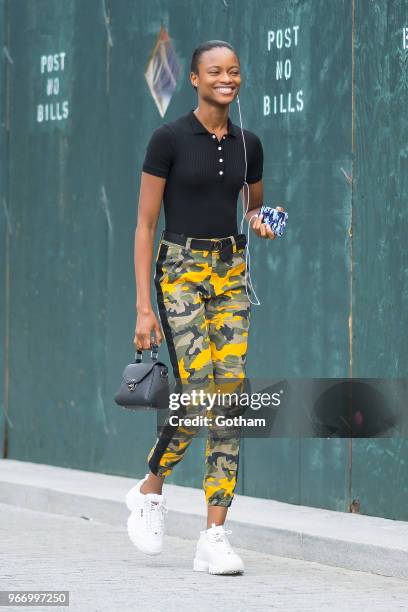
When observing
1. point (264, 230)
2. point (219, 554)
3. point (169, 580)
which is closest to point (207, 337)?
point (264, 230)

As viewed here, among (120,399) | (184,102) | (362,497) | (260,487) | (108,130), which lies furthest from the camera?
(108,130)

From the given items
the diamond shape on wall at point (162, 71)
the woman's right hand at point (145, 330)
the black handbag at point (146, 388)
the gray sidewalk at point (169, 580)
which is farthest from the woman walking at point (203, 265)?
the diamond shape on wall at point (162, 71)

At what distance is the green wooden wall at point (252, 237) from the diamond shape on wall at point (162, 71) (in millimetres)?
57

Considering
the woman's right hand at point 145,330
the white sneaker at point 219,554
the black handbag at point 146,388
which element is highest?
the woman's right hand at point 145,330

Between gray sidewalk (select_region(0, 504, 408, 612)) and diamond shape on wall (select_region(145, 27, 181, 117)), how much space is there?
264cm

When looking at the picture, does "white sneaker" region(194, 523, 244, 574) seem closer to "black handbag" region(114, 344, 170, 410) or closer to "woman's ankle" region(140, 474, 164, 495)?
"woman's ankle" region(140, 474, 164, 495)

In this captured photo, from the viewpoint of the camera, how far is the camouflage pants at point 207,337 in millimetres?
6949

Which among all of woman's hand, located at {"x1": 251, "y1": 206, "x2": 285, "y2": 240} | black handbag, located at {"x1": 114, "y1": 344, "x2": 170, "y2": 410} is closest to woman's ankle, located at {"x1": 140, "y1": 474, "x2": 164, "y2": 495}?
black handbag, located at {"x1": 114, "y1": 344, "x2": 170, "y2": 410}

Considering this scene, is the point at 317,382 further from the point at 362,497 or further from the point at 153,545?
the point at 153,545

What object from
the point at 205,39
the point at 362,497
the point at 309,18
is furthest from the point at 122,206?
the point at 362,497

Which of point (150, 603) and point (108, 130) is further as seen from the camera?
point (108, 130)

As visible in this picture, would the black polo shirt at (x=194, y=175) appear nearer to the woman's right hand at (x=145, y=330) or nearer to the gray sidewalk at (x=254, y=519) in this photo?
the woman's right hand at (x=145, y=330)

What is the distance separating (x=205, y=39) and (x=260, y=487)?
2463 millimetres

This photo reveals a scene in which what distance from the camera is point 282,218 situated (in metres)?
6.88
